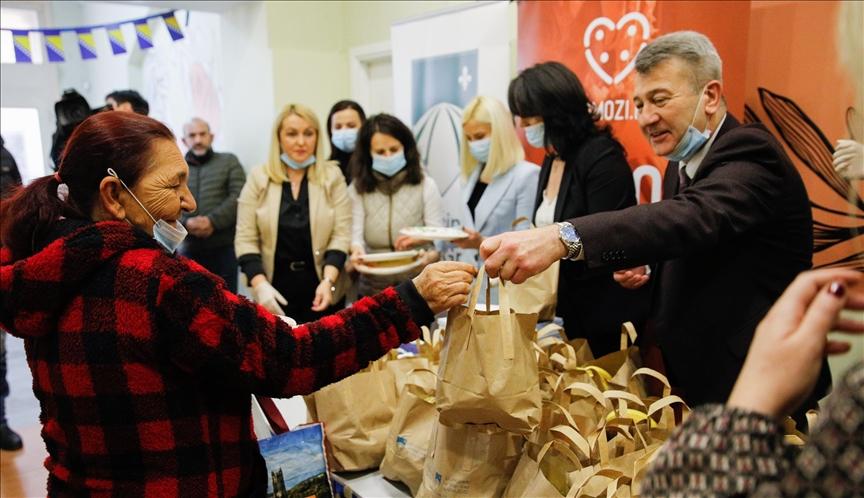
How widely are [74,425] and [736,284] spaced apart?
4.60ft

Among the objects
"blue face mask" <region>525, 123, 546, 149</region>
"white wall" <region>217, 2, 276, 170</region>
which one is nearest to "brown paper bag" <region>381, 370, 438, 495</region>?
"blue face mask" <region>525, 123, 546, 149</region>

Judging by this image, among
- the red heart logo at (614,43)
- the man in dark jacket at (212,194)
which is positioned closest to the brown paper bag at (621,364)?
the red heart logo at (614,43)

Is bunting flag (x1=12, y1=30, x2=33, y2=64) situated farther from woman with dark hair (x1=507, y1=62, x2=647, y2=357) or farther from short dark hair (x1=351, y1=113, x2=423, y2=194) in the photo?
woman with dark hair (x1=507, y1=62, x2=647, y2=357)

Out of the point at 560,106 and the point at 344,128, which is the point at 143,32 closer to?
the point at 344,128

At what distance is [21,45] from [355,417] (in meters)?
4.61

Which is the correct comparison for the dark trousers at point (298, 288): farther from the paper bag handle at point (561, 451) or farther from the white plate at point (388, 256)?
the paper bag handle at point (561, 451)

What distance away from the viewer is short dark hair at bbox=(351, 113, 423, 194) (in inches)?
135

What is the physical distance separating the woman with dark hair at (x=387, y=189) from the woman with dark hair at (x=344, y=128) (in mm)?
490

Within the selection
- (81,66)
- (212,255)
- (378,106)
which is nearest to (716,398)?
(212,255)

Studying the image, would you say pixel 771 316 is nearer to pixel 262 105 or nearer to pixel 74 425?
pixel 74 425

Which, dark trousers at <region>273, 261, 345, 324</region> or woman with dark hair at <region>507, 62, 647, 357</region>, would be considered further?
dark trousers at <region>273, 261, 345, 324</region>

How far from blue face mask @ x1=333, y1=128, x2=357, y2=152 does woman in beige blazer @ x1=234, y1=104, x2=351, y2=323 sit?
514mm

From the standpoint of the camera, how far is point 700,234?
138 cm

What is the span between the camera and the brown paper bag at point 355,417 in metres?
1.73
